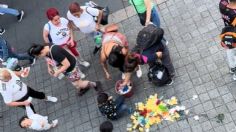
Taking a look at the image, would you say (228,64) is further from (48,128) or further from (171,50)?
(48,128)

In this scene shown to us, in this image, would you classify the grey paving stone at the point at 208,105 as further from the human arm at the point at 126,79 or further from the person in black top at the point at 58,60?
the person in black top at the point at 58,60

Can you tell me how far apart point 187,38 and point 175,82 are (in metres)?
1.08

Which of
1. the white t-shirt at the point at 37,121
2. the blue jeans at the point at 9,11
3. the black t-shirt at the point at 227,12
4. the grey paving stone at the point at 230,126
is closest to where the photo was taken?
the black t-shirt at the point at 227,12

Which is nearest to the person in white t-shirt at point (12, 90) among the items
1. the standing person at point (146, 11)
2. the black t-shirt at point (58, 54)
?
the black t-shirt at point (58, 54)

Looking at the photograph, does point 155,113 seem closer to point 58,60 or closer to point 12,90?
point 58,60

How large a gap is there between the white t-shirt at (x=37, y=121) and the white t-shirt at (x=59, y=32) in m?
1.39

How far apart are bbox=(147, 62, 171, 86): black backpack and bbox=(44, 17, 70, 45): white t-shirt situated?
5.68 ft

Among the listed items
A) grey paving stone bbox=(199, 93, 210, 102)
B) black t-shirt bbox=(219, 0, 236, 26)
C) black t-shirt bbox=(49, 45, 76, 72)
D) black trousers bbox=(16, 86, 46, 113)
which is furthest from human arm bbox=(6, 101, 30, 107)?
black t-shirt bbox=(219, 0, 236, 26)

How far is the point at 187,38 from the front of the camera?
872cm

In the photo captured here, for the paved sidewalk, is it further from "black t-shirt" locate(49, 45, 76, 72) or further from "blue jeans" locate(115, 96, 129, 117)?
"black t-shirt" locate(49, 45, 76, 72)

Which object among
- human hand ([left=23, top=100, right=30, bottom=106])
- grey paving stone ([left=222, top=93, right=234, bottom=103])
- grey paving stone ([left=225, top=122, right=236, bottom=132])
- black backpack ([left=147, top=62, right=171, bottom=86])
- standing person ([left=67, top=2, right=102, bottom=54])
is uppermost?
standing person ([left=67, top=2, right=102, bottom=54])

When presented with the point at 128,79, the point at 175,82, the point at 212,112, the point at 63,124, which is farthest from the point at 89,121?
the point at 212,112

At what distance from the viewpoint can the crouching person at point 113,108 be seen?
7.56m

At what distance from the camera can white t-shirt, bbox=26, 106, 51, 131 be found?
25.1 ft
